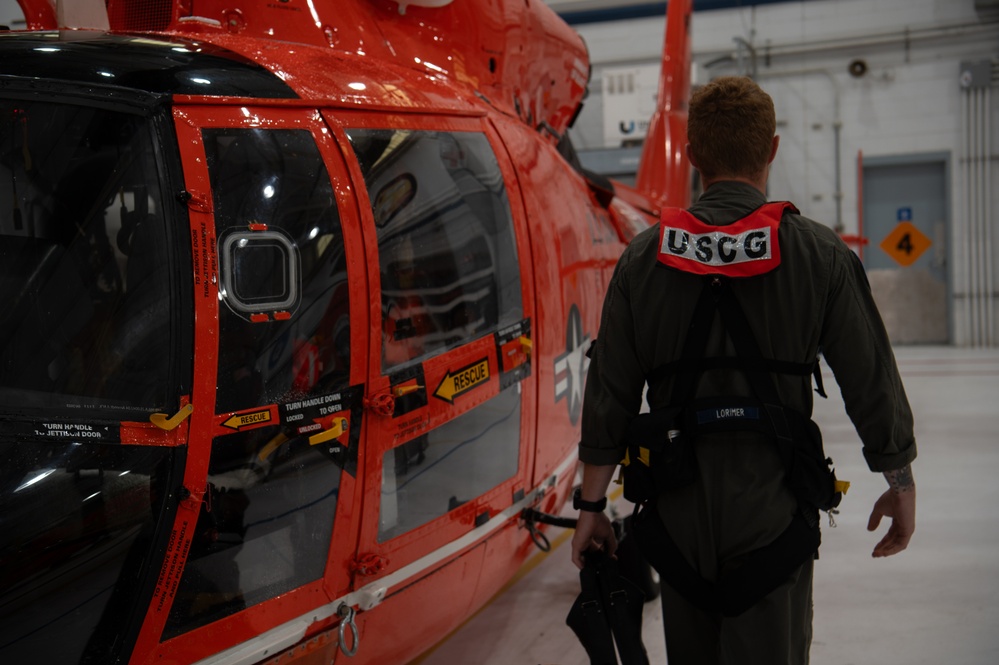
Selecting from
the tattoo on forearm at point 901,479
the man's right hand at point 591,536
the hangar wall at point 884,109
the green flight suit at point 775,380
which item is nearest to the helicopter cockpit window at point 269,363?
the man's right hand at point 591,536

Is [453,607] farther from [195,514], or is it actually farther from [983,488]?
[983,488]

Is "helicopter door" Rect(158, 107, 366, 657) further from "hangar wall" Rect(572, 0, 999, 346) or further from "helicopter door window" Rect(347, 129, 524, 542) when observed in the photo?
"hangar wall" Rect(572, 0, 999, 346)

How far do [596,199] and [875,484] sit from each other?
3.10 m

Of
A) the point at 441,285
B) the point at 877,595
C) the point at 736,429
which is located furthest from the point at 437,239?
the point at 877,595

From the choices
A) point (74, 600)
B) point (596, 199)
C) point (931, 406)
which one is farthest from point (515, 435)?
point (931, 406)

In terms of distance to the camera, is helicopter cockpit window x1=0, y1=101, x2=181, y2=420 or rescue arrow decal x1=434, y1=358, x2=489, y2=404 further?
rescue arrow decal x1=434, y1=358, x2=489, y2=404

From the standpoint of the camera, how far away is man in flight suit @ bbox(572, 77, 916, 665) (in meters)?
1.86

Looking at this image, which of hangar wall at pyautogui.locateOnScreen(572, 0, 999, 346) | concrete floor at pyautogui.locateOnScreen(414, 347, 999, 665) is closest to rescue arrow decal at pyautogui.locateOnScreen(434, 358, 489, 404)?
concrete floor at pyautogui.locateOnScreen(414, 347, 999, 665)

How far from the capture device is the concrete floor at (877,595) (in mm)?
3537

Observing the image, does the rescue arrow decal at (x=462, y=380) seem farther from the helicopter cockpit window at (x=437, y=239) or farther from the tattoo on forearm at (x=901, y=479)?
the tattoo on forearm at (x=901, y=479)

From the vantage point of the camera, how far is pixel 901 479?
1.89m

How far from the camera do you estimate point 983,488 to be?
5.72 metres

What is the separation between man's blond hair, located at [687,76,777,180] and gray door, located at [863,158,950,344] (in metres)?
12.7

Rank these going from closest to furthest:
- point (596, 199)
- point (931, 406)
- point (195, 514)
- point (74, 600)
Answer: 1. point (74, 600)
2. point (195, 514)
3. point (596, 199)
4. point (931, 406)
